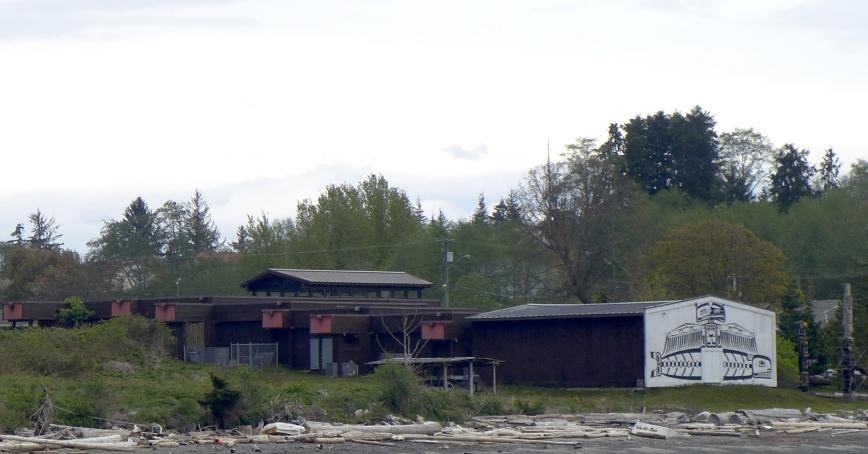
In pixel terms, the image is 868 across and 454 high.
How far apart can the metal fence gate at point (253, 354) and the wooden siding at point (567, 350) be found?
446 inches

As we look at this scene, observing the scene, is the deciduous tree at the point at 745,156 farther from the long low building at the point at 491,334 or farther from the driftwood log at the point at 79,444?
the driftwood log at the point at 79,444

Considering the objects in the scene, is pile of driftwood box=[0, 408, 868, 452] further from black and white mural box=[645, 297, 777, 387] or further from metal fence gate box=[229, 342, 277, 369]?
metal fence gate box=[229, 342, 277, 369]

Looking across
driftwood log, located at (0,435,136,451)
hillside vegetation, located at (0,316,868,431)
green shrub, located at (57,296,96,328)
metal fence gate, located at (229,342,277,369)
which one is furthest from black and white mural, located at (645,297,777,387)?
green shrub, located at (57,296,96,328)

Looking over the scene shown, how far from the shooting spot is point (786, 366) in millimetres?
62812

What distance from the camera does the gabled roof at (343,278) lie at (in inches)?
2928

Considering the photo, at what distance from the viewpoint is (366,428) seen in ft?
126

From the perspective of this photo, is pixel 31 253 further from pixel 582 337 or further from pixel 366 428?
pixel 366 428

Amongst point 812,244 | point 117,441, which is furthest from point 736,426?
point 812,244

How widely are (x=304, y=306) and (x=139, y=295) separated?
55.0 meters

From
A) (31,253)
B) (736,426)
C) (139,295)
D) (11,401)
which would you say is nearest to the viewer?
(11,401)

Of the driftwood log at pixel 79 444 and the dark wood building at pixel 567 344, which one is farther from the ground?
the dark wood building at pixel 567 344

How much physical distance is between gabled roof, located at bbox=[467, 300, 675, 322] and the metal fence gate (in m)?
11.2

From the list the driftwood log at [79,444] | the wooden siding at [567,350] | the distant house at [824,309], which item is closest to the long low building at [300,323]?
the wooden siding at [567,350]

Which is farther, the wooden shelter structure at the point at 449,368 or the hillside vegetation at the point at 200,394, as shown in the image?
the wooden shelter structure at the point at 449,368
